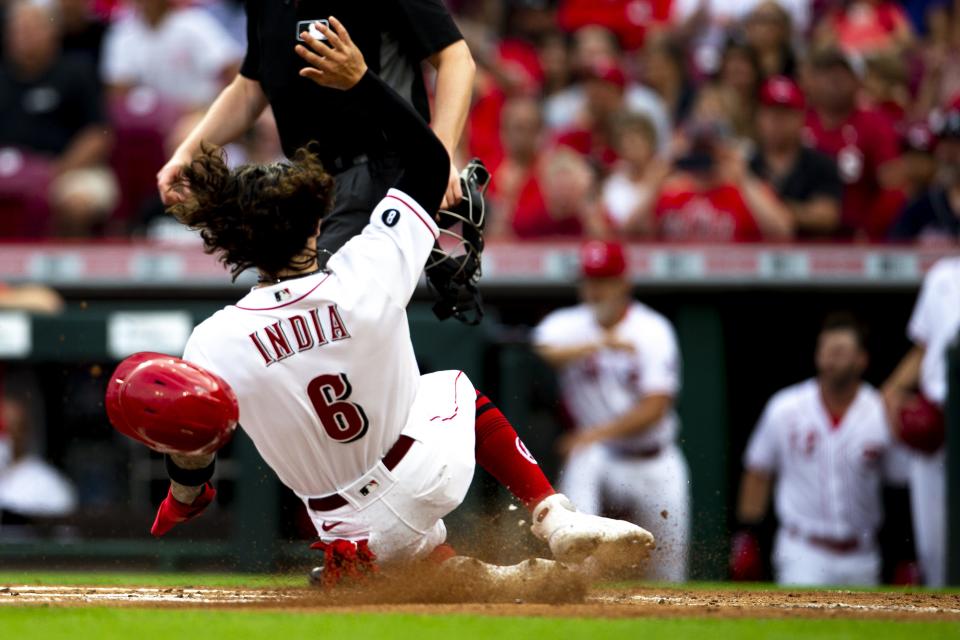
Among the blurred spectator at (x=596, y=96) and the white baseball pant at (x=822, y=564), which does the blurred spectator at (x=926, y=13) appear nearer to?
the blurred spectator at (x=596, y=96)

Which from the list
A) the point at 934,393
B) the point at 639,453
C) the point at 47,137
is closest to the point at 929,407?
the point at 934,393

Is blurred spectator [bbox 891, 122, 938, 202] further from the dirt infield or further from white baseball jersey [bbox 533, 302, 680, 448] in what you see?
the dirt infield

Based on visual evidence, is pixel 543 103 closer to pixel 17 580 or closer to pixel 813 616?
pixel 17 580

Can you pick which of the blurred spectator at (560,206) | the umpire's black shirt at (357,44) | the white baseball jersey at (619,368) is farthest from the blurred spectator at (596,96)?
the umpire's black shirt at (357,44)

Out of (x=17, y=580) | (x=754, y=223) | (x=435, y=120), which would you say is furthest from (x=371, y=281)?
(x=754, y=223)

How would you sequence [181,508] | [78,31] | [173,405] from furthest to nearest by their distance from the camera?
[78,31]
[181,508]
[173,405]

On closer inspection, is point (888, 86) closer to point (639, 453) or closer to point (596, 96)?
point (596, 96)
